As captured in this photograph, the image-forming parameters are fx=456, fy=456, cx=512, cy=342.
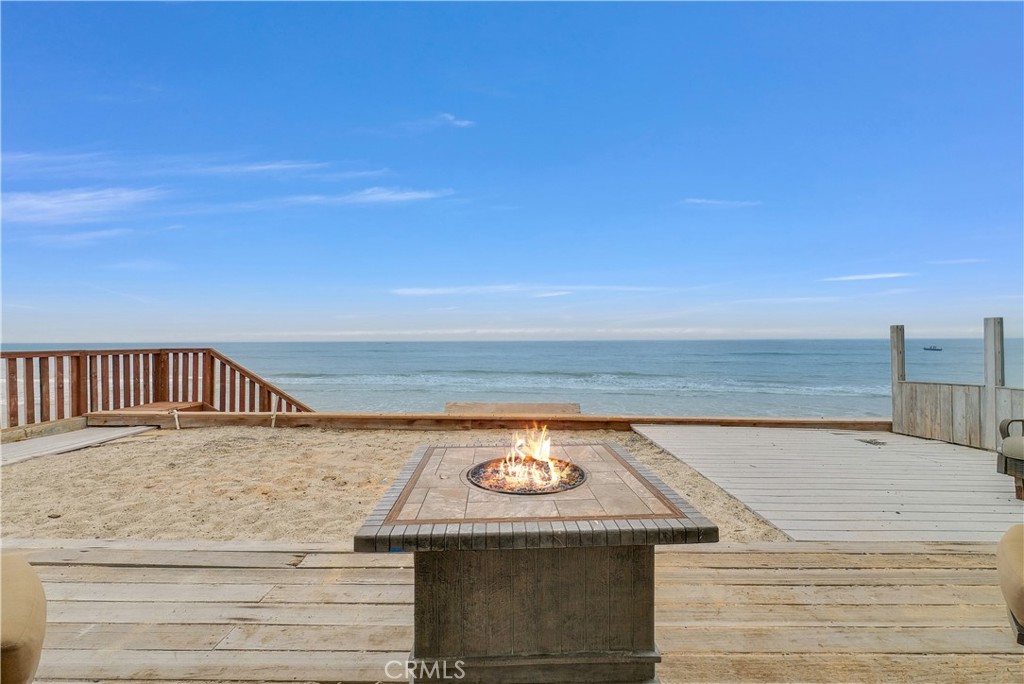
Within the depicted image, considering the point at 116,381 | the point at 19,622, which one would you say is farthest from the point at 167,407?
the point at 19,622

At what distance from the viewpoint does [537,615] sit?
1.40 metres

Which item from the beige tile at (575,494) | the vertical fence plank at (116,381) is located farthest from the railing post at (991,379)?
the vertical fence plank at (116,381)

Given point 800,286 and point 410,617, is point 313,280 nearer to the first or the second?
point 410,617

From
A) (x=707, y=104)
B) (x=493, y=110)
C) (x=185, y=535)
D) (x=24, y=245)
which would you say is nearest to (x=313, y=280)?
(x=24, y=245)

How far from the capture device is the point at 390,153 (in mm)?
13164

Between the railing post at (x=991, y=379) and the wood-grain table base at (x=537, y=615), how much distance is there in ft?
16.9

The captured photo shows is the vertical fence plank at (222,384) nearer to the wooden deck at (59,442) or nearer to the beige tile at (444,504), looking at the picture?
the wooden deck at (59,442)

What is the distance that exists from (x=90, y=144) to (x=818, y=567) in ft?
46.8

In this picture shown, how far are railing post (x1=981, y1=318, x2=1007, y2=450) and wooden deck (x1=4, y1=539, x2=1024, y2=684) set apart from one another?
9.75 ft

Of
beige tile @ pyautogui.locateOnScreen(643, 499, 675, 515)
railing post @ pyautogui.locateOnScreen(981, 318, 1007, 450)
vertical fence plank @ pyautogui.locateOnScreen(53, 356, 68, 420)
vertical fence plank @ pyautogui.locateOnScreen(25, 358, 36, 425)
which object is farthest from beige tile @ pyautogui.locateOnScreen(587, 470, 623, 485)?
vertical fence plank @ pyautogui.locateOnScreen(53, 356, 68, 420)

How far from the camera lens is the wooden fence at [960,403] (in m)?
4.34

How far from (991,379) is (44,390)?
10.2 metres

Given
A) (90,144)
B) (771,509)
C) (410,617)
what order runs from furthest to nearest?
(90,144), (771,509), (410,617)

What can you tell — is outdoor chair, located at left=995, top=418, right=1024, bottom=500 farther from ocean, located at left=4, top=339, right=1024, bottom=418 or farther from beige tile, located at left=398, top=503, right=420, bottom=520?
ocean, located at left=4, top=339, right=1024, bottom=418
